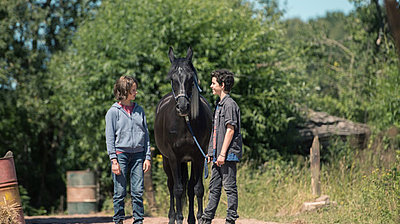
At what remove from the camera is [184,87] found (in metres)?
6.63

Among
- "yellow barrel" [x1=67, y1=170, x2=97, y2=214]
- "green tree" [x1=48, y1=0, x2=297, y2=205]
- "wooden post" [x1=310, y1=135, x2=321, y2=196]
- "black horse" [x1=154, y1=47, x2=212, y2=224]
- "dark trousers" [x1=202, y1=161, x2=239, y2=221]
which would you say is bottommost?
"yellow barrel" [x1=67, y1=170, x2=97, y2=214]

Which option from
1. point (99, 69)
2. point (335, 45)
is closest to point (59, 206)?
point (99, 69)

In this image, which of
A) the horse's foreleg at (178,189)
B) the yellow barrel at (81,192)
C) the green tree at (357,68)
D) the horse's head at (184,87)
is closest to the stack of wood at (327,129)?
the green tree at (357,68)

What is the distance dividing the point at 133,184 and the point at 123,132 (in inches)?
23.6

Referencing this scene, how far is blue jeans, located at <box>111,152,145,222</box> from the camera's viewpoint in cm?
612

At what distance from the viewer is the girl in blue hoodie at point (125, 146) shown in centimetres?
612

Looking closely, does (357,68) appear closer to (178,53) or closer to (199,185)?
(178,53)

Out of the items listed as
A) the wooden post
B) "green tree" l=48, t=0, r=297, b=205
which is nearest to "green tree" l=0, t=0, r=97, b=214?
"green tree" l=48, t=0, r=297, b=205

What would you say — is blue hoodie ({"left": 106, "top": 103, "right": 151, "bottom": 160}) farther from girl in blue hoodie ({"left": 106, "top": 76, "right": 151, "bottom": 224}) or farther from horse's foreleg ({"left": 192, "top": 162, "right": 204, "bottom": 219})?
horse's foreleg ({"left": 192, "top": 162, "right": 204, "bottom": 219})

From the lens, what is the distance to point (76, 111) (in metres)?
13.7

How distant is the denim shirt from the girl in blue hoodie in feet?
2.71

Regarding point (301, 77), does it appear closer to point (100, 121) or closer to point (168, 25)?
point (168, 25)

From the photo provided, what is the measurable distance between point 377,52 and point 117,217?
514 inches

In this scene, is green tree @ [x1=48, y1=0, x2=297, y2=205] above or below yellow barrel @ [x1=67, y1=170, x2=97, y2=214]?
above
